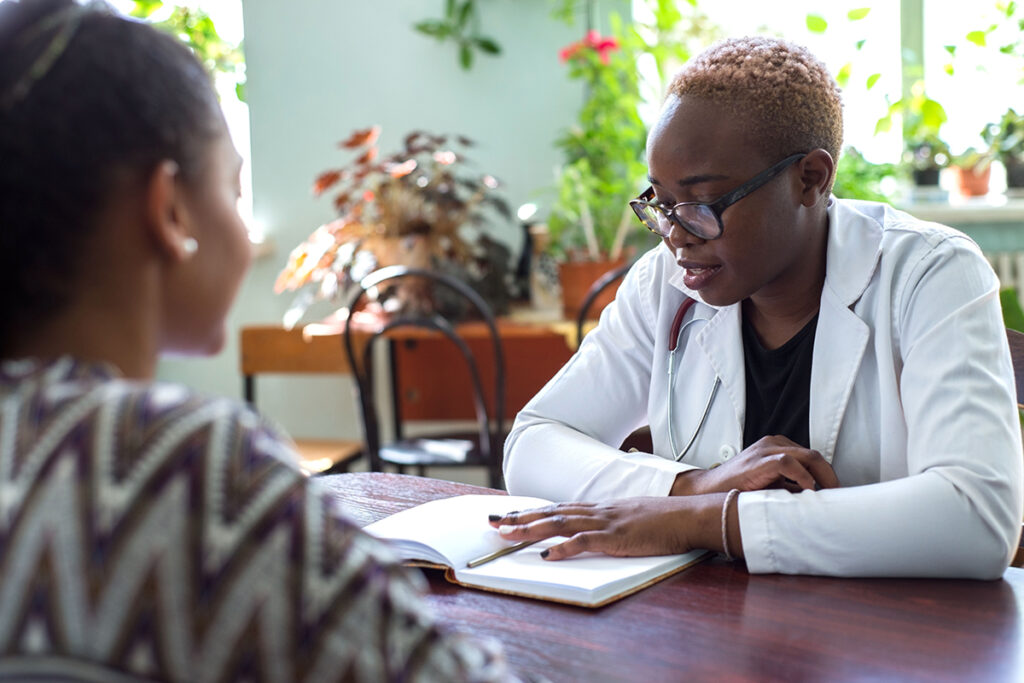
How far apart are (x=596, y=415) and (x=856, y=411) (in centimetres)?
37

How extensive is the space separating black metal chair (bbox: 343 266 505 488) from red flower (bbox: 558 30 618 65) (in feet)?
3.00

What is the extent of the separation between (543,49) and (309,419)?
163 centimetres

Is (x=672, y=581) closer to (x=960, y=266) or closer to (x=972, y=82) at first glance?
(x=960, y=266)

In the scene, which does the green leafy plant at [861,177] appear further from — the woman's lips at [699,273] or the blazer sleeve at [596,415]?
the woman's lips at [699,273]

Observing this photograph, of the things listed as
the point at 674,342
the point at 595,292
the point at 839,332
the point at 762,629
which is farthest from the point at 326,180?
the point at 762,629

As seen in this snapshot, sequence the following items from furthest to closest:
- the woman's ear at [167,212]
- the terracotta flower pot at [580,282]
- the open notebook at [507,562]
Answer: the terracotta flower pot at [580,282] < the open notebook at [507,562] < the woman's ear at [167,212]

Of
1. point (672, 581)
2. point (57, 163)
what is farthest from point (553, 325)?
point (57, 163)

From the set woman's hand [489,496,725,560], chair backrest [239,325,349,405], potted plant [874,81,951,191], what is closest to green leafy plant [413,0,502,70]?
chair backrest [239,325,349,405]

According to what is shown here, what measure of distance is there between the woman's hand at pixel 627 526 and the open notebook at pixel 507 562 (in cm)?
1

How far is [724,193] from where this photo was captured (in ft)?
4.11

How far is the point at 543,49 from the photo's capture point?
3.60 meters

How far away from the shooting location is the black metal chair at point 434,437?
2.74m

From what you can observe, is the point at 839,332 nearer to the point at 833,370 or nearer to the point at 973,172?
the point at 833,370

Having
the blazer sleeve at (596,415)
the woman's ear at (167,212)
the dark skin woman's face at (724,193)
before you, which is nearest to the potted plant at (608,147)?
the blazer sleeve at (596,415)
